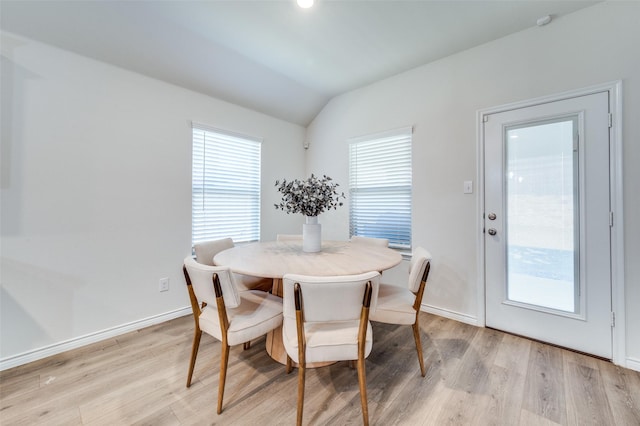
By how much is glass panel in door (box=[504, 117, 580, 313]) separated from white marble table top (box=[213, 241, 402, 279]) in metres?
1.21

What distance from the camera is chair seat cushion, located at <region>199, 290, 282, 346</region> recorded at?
148 cm

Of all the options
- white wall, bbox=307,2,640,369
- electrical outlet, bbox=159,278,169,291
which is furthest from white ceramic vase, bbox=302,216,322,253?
electrical outlet, bbox=159,278,169,291

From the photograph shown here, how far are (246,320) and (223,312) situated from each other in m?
0.18

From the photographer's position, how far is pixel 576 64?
202 centimetres

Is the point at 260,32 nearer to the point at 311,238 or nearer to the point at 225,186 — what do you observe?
the point at 225,186

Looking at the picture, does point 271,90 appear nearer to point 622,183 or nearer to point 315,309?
point 315,309

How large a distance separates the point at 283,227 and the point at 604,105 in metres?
3.32

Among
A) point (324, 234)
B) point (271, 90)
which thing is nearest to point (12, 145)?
point (271, 90)

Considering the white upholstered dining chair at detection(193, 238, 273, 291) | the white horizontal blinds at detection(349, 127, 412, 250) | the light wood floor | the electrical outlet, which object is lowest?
the light wood floor

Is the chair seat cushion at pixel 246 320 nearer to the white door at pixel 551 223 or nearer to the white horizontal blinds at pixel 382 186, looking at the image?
the white horizontal blinds at pixel 382 186

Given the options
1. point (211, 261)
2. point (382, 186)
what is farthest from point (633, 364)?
point (211, 261)

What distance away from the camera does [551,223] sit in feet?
7.06

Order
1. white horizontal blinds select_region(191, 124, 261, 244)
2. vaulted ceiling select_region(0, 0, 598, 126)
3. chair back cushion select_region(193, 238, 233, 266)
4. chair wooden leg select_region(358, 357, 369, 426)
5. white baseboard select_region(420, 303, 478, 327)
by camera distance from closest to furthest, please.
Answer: chair wooden leg select_region(358, 357, 369, 426) < vaulted ceiling select_region(0, 0, 598, 126) < chair back cushion select_region(193, 238, 233, 266) < white baseboard select_region(420, 303, 478, 327) < white horizontal blinds select_region(191, 124, 261, 244)

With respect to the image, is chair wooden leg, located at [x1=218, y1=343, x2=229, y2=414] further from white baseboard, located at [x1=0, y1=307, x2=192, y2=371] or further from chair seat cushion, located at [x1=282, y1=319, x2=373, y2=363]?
white baseboard, located at [x1=0, y1=307, x2=192, y2=371]
